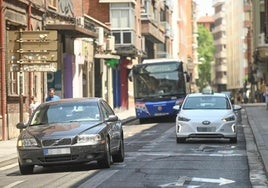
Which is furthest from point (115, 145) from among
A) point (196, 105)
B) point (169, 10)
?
point (169, 10)

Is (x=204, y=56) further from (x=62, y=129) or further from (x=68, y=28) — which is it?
(x=62, y=129)

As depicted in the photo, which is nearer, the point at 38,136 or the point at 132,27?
the point at 38,136

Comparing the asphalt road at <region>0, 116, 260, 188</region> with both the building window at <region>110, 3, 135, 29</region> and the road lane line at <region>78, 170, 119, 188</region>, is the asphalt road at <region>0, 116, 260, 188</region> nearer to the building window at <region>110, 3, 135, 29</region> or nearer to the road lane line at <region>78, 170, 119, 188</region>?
the road lane line at <region>78, 170, 119, 188</region>

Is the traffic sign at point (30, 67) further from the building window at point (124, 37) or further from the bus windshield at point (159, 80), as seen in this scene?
the building window at point (124, 37)

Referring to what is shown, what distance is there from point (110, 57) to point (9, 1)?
20478 mm

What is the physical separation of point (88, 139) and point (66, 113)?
1376 mm

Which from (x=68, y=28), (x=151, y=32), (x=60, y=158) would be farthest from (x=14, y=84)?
(x=151, y=32)

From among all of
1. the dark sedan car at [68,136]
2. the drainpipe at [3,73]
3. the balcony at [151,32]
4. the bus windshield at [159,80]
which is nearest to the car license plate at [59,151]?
the dark sedan car at [68,136]

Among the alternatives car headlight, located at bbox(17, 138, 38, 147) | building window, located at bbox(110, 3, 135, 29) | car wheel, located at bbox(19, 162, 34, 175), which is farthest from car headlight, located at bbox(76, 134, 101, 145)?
building window, located at bbox(110, 3, 135, 29)

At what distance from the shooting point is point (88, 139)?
15016mm

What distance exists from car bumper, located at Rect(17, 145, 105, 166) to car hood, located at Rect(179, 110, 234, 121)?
26.7 ft

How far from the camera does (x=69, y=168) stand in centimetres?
1642

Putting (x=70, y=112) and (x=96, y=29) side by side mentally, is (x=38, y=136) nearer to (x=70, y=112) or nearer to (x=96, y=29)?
(x=70, y=112)

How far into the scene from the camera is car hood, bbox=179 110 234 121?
22781mm
